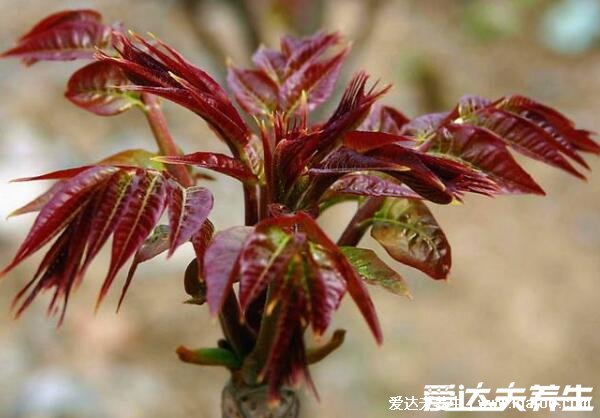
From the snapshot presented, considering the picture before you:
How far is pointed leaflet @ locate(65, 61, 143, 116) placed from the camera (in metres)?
0.83

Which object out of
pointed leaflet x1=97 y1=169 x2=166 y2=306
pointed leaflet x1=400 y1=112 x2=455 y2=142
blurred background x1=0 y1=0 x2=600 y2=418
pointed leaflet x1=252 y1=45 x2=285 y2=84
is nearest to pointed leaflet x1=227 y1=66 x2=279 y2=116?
pointed leaflet x1=252 y1=45 x2=285 y2=84

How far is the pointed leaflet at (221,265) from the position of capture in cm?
52

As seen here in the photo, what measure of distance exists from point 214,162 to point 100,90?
0.80 ft

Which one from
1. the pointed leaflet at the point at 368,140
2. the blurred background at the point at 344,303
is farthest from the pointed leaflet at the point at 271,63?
the blurred background at the point at 344,303

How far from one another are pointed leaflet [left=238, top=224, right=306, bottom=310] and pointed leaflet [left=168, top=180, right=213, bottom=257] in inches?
2.0

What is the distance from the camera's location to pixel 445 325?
2.70 metres

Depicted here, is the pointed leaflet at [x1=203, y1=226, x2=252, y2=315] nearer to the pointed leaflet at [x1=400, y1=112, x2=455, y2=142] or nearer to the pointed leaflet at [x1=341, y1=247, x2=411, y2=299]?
the pointed leaflet at [x1=341, y1=247, x2=411, y2=299]

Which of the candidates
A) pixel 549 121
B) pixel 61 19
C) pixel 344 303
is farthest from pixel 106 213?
pixel 344 303

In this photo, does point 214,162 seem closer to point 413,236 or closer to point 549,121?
point 413,236

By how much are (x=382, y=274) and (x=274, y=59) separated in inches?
13.1

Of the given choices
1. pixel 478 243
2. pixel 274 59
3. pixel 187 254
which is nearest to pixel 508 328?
pixel 478 243

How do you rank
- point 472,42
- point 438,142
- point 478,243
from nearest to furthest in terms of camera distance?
point 438,142
point 478,243
point 472,42

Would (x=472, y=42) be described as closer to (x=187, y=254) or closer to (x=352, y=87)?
(x=187, y=254)

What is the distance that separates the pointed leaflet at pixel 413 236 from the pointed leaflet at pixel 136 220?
0.76 feet
